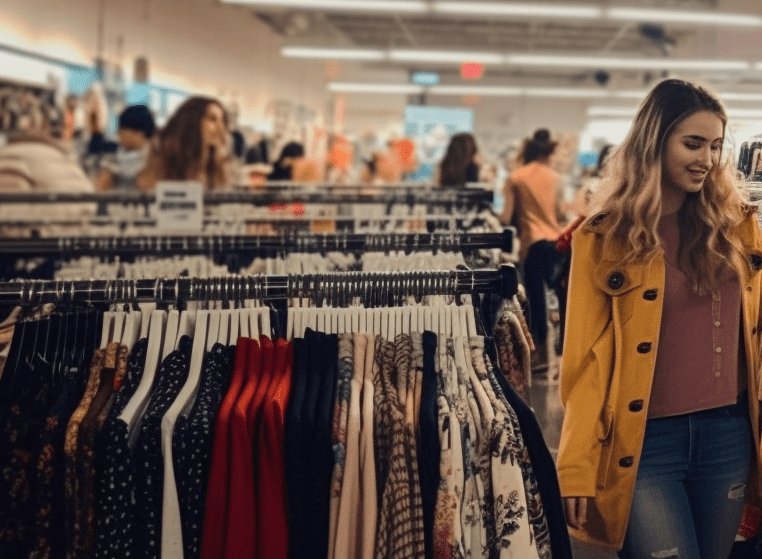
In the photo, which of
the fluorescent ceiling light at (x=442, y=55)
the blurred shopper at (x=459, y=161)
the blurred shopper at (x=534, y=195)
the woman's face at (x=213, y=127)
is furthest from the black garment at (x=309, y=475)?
the fluorescent ceiling light at (x=442, y=55)

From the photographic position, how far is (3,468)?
158 cm

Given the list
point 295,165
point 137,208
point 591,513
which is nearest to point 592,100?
point 295,165

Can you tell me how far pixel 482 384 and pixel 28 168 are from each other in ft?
10.5

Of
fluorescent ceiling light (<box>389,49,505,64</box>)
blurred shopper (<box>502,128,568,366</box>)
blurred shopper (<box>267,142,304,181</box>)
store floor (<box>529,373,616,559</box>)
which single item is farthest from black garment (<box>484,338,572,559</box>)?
fluorescent ceiling light (<box>389,49,505,64</box>)

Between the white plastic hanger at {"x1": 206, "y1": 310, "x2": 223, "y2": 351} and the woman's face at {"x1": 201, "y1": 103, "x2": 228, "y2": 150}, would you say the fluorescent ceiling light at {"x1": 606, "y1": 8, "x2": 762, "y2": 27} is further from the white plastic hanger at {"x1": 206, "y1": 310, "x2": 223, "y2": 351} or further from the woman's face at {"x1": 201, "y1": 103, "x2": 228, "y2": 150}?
the white plastic hanger at {"x1": 206, "y1": 310, "x2": 223, "y2": 351}

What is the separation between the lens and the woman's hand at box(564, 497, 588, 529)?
1.95 metres

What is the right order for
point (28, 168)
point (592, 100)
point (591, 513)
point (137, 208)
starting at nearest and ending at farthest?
1. point (591, 513)
2. point (28, 168)
3. point (137, 208)
4. point (592, 100)

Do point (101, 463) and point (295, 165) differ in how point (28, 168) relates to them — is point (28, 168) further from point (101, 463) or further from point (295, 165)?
point (295, 165)

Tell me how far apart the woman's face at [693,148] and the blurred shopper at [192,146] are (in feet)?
10.0

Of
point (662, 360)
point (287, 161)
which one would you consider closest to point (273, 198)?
point (662, 360)

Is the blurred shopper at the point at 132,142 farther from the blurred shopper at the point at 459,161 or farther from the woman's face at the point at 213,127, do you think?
the blurred shopper at the point at 459,161

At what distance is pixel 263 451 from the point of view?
1605 mm

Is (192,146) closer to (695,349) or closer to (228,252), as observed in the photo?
(228,252)

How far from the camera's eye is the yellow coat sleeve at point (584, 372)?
75.2 inches
